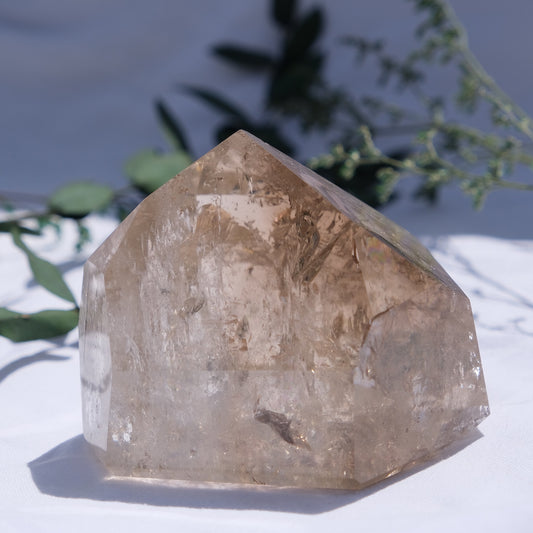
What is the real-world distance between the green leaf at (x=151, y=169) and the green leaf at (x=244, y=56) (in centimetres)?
87

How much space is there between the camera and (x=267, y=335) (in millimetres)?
558

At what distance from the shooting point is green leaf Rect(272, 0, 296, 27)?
1.94 m

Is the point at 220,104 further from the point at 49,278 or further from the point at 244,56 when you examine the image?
the point at 49,278

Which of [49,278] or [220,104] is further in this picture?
[220,104]

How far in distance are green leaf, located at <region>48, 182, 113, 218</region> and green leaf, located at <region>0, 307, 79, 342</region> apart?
0.32 m

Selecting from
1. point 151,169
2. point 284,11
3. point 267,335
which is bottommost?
point 267,335

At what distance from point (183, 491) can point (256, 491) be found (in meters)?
0.06

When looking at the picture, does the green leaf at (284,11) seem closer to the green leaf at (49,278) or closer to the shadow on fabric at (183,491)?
the green leaf at (49,278)

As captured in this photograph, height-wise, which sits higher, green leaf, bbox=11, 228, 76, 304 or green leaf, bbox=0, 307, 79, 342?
green leaf, bbox=11, 228, 76, 304

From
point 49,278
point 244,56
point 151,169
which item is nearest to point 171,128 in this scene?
point 151,169

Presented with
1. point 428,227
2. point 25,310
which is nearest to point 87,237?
point 25,310

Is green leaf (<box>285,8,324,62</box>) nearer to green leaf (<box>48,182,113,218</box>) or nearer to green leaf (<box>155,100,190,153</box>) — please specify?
green leaf (<box>155,100,190,153</box>)

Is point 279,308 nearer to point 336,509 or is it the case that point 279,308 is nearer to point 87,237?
point 336,509

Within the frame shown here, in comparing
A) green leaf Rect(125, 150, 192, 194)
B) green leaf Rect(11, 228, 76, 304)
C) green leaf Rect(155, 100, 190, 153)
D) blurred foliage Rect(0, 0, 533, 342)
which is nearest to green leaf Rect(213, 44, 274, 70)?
blurred foliage Rect(0, 0, 533, 342)
